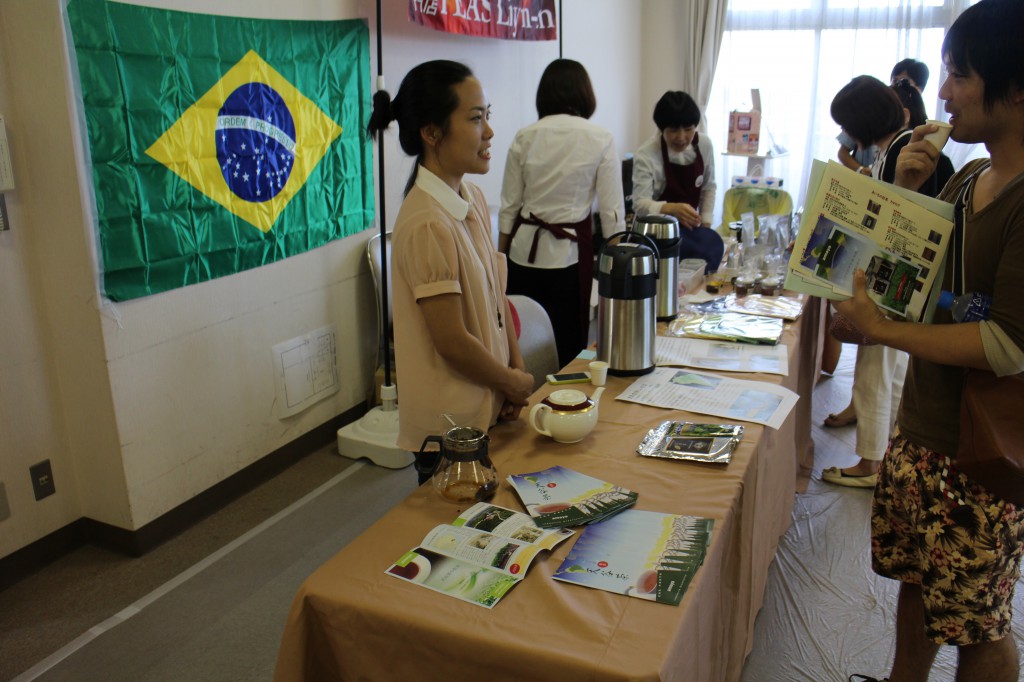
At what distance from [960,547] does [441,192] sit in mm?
1179

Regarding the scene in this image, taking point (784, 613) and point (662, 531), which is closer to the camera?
point (662, 531)

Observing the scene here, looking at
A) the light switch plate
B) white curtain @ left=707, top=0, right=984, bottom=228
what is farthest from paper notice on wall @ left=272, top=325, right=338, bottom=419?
white curtain @ left=707, top=0, right=984, bottom=228

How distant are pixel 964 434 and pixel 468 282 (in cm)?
95

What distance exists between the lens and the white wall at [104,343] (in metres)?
2.22

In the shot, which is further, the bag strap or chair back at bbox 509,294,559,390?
chair back at bbox 509,294,559,390

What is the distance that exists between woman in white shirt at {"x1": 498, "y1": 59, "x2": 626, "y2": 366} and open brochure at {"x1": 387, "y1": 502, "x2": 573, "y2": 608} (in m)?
1.93

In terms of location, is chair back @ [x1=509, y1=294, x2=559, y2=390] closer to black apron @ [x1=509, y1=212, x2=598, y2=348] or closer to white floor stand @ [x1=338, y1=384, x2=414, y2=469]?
black apron @ [x1=509, y1=212, x2=598, y2=348]

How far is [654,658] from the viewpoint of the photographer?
994mm

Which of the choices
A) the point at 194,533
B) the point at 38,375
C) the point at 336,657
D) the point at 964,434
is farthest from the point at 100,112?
the point at 964,434

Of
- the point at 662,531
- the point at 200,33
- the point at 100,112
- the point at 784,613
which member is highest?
the point at 200,33

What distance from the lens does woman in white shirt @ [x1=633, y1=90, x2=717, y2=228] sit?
363cm

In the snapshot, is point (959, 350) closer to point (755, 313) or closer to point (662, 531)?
point (662, 531)

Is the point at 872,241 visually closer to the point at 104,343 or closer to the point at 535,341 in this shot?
the point at 535,341

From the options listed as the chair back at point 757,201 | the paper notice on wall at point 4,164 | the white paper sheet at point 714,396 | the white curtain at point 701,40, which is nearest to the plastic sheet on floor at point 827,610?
the white paper sheet at point 714,396
